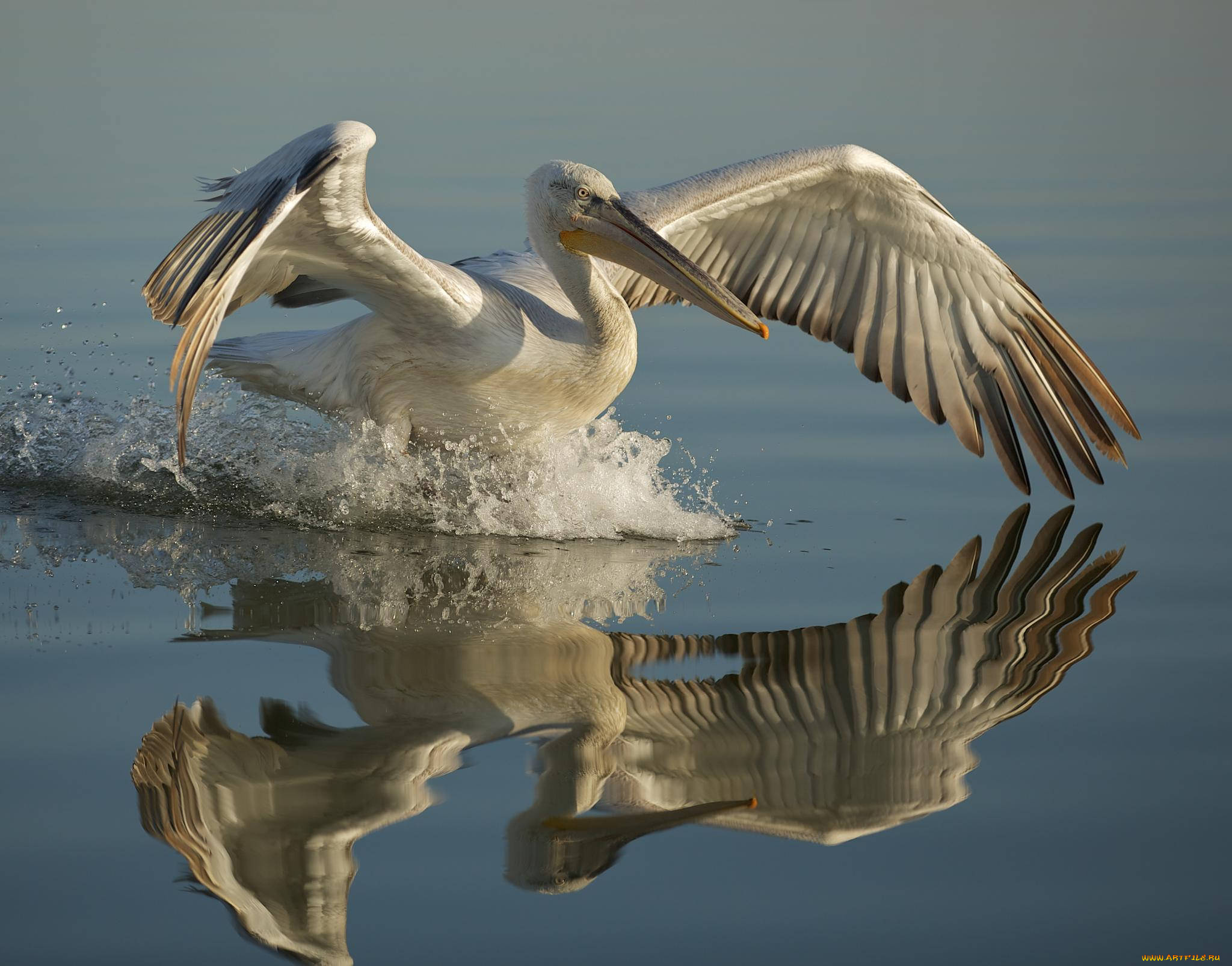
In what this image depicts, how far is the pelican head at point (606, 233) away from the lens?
17.3 ft

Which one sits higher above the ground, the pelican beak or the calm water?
the pelican beak

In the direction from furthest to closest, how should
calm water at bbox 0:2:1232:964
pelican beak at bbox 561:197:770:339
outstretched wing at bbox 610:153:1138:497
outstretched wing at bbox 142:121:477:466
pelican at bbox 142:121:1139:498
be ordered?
outstretched wing at bbox 610:153:1138:497 < pelican beak at bbox 561:197:770:339 < pelican at bbox 142:121:1139:498 < outstretched wing at bbox 142:121:477:466 < calm water at bbox 0:2:1232:964

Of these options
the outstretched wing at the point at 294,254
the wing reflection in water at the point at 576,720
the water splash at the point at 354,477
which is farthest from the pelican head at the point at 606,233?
the wing reflection in water at the point at 576,720

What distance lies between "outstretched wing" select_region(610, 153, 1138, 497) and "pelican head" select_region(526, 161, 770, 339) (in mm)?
493

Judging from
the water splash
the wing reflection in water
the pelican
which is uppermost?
the pelican

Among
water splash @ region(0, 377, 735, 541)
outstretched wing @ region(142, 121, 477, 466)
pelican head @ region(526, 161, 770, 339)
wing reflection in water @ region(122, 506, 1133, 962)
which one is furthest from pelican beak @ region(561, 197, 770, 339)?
wing reflection in water @ region(122, 506, 1133, 962)

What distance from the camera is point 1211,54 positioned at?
18.9 m

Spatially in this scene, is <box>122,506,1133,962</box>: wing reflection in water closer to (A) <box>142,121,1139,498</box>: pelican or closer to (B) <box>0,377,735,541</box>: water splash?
(B) <box>0,377,735,541</box>: water splash

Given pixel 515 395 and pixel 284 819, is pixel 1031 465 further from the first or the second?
pixel 284 819

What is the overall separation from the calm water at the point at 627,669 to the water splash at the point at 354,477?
2 cm

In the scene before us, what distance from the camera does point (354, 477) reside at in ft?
17.8

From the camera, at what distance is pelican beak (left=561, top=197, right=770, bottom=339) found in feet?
17.3

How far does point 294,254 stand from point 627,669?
Answer: 211 cm

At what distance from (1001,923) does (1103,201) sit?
898 centimetres
